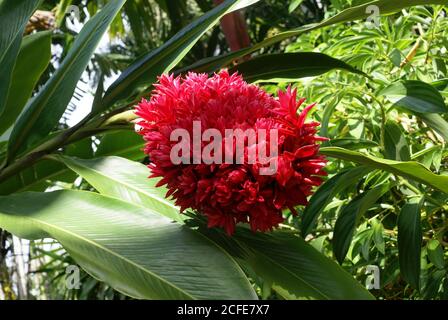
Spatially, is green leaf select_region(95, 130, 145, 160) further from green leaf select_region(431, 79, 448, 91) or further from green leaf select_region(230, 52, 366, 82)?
green leaf select_region(431, 79, 448, 91)

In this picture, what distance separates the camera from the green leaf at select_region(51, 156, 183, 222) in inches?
40.1

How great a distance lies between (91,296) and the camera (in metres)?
4.10

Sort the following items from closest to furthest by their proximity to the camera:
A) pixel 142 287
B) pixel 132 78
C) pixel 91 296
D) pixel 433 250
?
1. pixel 142 287
2. pixel 132 78
3. pixel 433 250
4. pixel 91 296

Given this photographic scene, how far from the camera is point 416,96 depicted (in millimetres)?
1151

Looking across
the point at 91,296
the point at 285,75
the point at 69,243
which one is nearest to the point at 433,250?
the point at 285,75

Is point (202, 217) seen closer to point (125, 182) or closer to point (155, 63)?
point (125, 182)

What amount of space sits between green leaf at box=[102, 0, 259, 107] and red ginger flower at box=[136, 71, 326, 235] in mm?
294

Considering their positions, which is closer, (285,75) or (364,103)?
(285,75)

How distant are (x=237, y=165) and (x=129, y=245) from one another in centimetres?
16

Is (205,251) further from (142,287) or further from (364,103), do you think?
(364,103)

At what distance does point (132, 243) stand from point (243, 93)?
0.22m

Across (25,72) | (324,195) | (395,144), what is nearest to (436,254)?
(395,144)
